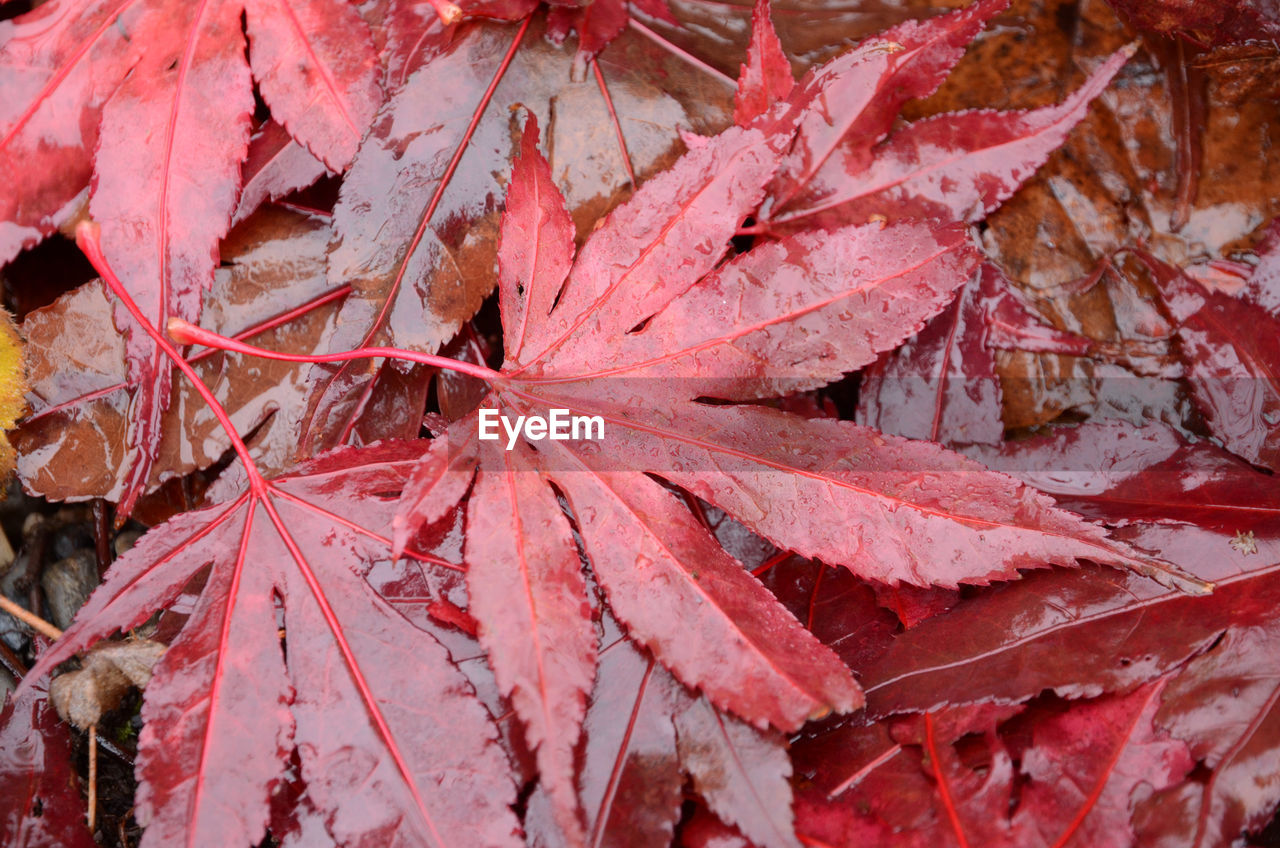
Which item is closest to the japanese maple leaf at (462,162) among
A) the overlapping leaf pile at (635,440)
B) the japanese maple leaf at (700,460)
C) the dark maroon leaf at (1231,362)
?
the overlapping leaf pile at (635,440)

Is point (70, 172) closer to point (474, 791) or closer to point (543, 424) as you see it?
point (543, 424)

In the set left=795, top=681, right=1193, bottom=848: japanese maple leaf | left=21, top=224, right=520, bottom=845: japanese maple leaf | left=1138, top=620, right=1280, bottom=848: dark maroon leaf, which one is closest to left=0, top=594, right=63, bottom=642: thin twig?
left=21, top=224, right=520, bottom=845: japanese maple leaf

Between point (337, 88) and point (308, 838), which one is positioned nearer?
point (308, 838)

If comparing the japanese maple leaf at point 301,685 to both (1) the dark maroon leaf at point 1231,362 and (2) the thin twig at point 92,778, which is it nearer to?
(2) the thin twig at point 92,778

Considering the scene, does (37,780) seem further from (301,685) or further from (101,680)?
(301,685)

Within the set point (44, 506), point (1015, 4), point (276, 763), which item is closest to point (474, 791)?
point (276, 763)

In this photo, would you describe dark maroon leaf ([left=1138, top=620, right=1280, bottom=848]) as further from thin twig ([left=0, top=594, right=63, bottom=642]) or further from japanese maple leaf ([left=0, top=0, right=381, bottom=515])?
thin twig ([left=0, top=594, right=63, bottom=642])

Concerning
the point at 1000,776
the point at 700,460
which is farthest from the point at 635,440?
the point at 1000,776
